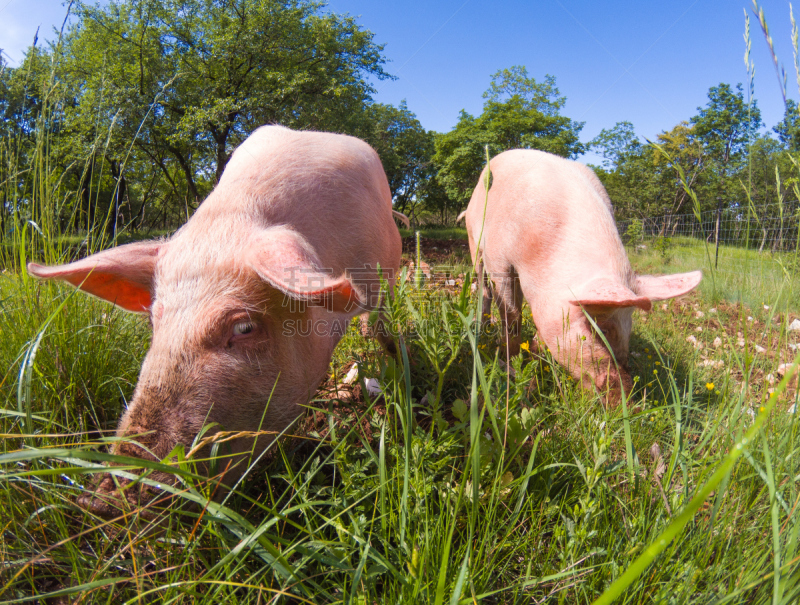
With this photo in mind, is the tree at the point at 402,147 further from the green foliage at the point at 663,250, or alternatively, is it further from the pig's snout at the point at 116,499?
the pig's snout at the point at 116,499

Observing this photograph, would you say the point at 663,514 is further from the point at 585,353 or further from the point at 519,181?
the point at 519,181

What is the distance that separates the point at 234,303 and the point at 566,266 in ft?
7.85

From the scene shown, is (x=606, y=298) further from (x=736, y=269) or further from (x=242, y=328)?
(x=736, y=269)

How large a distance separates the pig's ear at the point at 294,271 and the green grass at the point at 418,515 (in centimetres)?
29

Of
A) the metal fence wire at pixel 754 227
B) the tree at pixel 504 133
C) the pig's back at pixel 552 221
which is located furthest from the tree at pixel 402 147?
the pig's back at pixel 552 221

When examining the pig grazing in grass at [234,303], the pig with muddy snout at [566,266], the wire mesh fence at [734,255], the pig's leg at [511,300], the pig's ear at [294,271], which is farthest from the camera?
the wire mesh fence at [734,255]

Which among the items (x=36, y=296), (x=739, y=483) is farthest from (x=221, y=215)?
(x=739, y=483)

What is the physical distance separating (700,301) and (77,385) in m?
7.52

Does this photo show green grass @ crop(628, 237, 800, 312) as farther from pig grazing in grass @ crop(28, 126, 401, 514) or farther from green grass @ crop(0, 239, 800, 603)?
pig grazing in grass @ crop(28, 126, 401, 514)

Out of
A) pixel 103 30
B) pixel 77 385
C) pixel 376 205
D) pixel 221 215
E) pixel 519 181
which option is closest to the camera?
pixel 77 385

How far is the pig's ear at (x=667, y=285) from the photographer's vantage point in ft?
8.41

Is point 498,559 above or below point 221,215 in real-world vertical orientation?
below

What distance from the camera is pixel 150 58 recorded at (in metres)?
19.5

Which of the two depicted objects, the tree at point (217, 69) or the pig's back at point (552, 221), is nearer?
the pig's back at point (552, 221)
